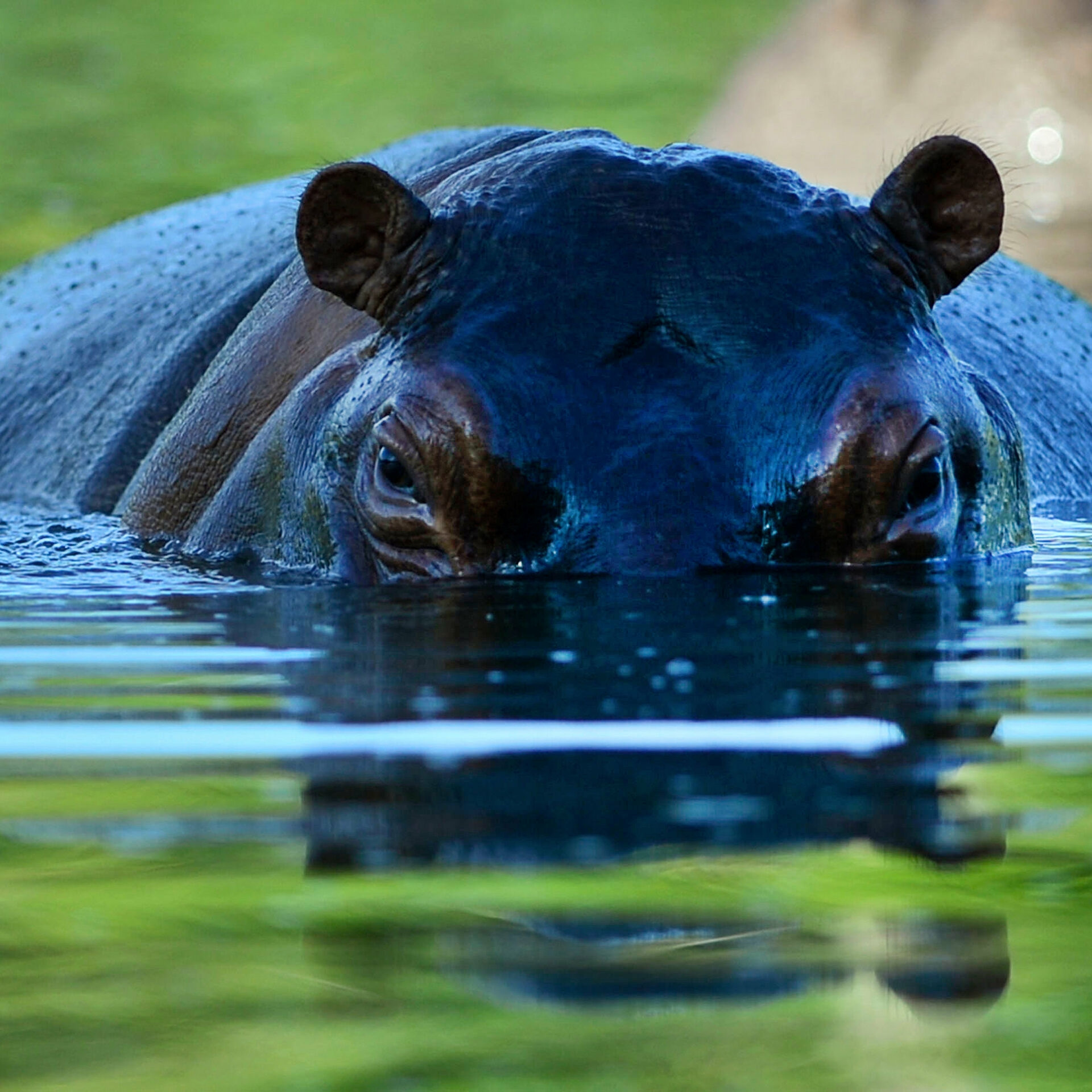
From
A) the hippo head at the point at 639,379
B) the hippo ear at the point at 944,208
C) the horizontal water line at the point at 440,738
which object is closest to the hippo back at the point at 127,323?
the hippo head at the point at 639,379

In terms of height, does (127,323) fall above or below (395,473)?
above

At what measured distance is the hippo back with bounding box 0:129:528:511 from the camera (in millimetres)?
7273

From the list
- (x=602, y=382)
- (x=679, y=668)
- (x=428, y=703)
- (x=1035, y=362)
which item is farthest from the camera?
(x=1035, y=362)

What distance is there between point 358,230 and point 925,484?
1.40 m

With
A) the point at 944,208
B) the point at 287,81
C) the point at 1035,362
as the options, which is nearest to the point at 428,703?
the point at 944,208

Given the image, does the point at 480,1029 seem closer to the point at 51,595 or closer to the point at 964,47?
the point at 51,595

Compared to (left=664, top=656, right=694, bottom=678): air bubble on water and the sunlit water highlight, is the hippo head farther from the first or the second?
(left=664, top=656, right=694, bottom=678): air bubble on water

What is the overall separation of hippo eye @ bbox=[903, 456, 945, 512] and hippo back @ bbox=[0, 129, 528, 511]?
212cm

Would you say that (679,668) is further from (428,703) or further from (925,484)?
(925,484)

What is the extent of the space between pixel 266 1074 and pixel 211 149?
1828 cm

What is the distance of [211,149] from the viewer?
1962 cm

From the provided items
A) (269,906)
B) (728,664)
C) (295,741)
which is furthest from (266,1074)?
(728,664)

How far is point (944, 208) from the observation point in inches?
217

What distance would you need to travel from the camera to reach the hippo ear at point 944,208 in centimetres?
536
